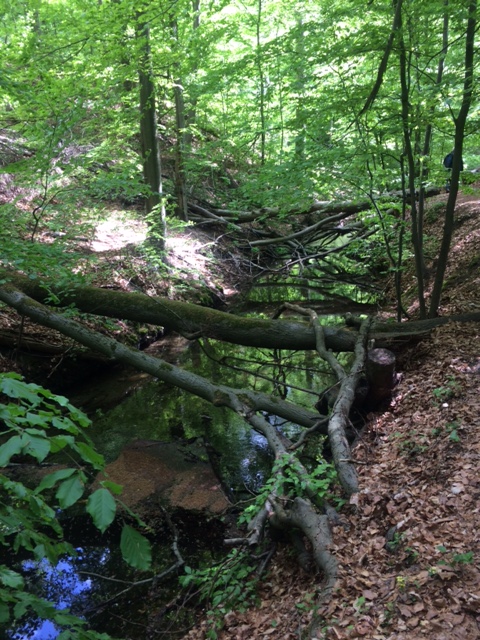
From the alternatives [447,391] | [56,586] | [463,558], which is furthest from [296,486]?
[56,586]

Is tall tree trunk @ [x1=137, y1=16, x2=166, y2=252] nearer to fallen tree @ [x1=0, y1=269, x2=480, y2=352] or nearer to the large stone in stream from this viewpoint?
fallen tree @ [x1=0, y1=269, x2=480, y2=352]

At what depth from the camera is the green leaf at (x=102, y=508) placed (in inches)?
53.1

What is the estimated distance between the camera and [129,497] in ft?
17.7

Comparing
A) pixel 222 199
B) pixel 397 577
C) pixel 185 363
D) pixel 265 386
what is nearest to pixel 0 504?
pixel 397 577

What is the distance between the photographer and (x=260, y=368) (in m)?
7.84

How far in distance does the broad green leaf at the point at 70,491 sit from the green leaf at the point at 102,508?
2.0 inches

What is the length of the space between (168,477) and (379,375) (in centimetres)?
308

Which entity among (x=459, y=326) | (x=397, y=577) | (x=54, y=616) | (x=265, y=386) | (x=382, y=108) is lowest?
(x=265, y=386)

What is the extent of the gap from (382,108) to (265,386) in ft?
17.4

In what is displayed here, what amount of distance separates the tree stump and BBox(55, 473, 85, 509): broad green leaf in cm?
460

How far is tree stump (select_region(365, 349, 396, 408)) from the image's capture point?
215 inches

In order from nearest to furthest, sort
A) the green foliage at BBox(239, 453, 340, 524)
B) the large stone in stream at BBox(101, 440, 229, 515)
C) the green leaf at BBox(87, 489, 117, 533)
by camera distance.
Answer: the green leaf at BBox(87, 489, 117, 533) < the green foliage at BBox(239, 453, 340, 524) < the large stone in stream at BBox(101, 440, 229, 515)

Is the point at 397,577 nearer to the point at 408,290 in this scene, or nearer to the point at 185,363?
the point at 185,363

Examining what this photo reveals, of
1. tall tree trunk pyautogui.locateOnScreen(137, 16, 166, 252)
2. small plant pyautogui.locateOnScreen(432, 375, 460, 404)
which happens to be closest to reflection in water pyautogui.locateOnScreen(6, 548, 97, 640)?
small plant pyautogui.locateOnScreen(432, 375, 460, 404)
